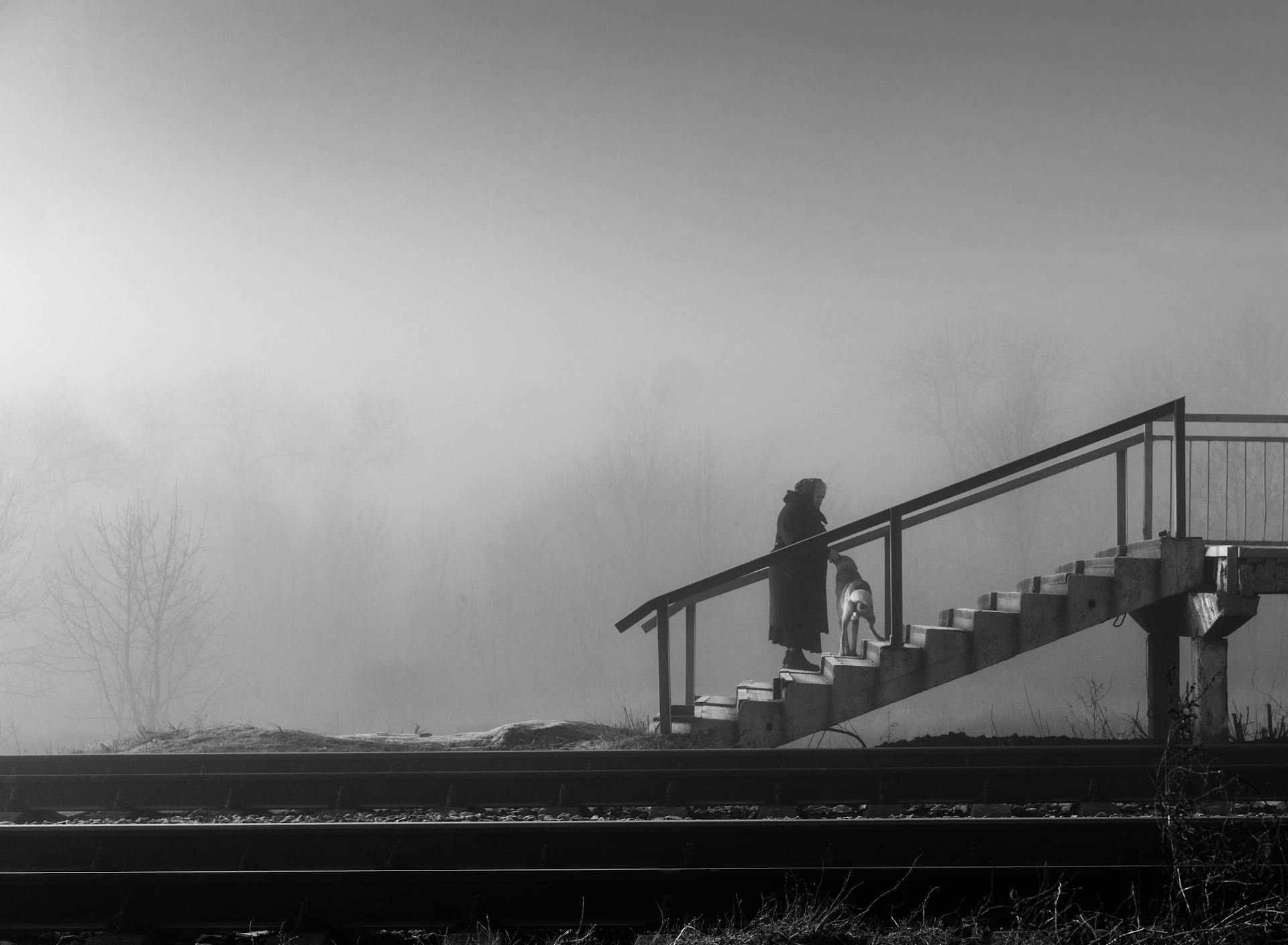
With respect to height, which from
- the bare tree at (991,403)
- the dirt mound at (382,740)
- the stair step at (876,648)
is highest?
the bare tree at (991,403)

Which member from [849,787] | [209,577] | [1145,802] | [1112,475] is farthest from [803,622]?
[209,577]

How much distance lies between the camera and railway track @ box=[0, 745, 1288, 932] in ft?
Result: 13.7

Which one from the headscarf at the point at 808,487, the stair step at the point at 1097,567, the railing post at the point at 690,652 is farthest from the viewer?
the headscarf at the point at 808,487

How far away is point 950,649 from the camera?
28.1ft

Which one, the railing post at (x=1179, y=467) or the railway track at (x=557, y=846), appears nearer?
the railway track at (x=557, y=846)

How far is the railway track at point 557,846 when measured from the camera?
4.17m

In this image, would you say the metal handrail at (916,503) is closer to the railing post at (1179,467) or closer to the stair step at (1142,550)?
the railing post at (1179,467)

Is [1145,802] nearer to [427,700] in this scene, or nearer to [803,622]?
[803,622]

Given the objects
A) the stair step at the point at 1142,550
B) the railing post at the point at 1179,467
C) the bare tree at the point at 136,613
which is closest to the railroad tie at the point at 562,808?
the stair step at the point at 1142,550

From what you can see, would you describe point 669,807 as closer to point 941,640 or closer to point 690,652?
point 941,640

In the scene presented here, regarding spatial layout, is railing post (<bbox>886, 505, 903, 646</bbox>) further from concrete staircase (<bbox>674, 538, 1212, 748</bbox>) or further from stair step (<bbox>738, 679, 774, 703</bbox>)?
stair step (<bbox>738, 679, 774, 703</bbox>)

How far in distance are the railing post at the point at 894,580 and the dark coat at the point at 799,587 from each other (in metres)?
1.34

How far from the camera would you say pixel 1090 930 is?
381 centimetres

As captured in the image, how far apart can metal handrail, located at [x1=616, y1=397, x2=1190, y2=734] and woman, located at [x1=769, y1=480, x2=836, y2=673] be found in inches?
15.2
